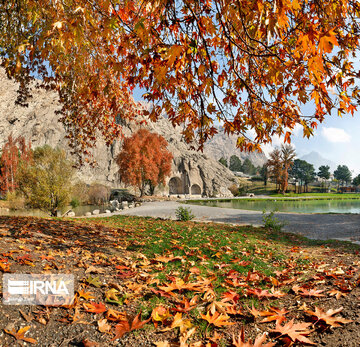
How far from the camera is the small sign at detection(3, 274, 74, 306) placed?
2.05 meters

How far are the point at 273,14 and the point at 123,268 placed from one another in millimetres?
3117

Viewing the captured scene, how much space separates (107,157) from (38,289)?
51242 mm

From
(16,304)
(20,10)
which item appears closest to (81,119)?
(20,10)

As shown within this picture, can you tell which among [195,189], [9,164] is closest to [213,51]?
[9,164]

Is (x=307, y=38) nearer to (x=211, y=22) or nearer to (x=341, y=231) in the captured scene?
(x=211, y=22)

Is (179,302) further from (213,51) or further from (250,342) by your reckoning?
(213,51)

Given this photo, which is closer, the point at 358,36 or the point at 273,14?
the point at 273,14

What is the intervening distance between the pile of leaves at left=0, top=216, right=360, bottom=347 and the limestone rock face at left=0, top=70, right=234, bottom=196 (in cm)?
3955

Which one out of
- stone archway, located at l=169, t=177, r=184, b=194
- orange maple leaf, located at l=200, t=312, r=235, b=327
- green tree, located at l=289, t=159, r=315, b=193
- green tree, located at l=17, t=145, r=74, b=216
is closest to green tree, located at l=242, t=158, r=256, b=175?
green tree, located at l=289, t=159, r=315, b=193

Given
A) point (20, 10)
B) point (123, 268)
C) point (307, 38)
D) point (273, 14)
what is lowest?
point (123, 268)

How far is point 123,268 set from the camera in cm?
309

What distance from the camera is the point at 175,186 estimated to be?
4816 cm

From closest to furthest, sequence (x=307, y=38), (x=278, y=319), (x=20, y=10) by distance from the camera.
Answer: (x=307, y=38), (x=278, y=319), (x=20, y=10)

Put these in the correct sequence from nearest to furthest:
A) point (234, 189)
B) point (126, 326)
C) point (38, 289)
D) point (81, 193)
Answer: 1. point (126, 326)
2. point (38, 289)
3. point (81, 193)
4. point (234, 189)
